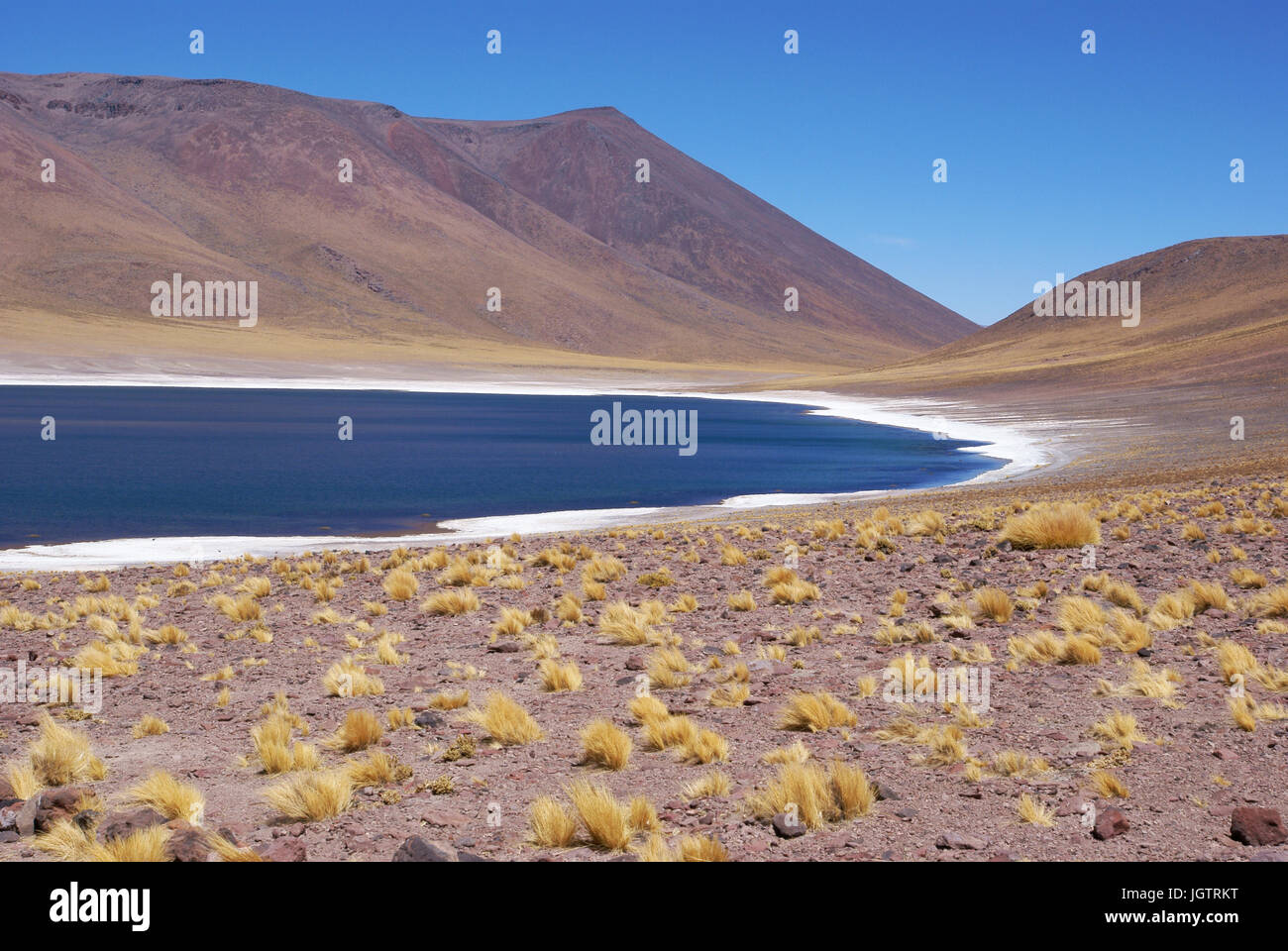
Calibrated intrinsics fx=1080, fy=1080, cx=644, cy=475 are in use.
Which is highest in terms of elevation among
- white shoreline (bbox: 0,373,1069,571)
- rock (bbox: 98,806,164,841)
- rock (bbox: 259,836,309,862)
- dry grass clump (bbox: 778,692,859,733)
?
white shoreline (bbox: 0,373,1069,571)

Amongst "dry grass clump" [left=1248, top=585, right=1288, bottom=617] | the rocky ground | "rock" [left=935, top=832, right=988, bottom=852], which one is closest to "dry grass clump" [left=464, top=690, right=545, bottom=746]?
the rocky ground

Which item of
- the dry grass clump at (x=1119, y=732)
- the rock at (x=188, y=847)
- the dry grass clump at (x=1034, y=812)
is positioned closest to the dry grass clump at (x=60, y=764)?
the rock at (x=188, y=847)

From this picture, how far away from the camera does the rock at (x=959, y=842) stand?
5156 millimetres

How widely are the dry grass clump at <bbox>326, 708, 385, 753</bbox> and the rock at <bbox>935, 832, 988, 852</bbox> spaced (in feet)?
12.4

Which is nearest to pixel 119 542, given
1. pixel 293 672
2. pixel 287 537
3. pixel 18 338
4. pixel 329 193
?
pixel 287 537

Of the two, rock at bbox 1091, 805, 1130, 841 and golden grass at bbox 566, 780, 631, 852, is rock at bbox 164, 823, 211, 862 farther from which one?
rock at bbox 1091, 805, 1130, 841

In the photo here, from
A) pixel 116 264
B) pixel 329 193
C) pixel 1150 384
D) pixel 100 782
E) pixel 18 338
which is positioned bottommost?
pixel 100 782

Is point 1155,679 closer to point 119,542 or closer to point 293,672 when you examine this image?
point 293,672

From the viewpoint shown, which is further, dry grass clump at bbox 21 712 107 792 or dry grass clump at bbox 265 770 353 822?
dry grass clump at bbox 21 712 107 792

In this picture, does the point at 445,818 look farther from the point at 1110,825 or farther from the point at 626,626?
the point at 626,626

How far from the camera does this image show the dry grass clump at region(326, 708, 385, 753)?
716 cm

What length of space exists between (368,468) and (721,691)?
31143mm
